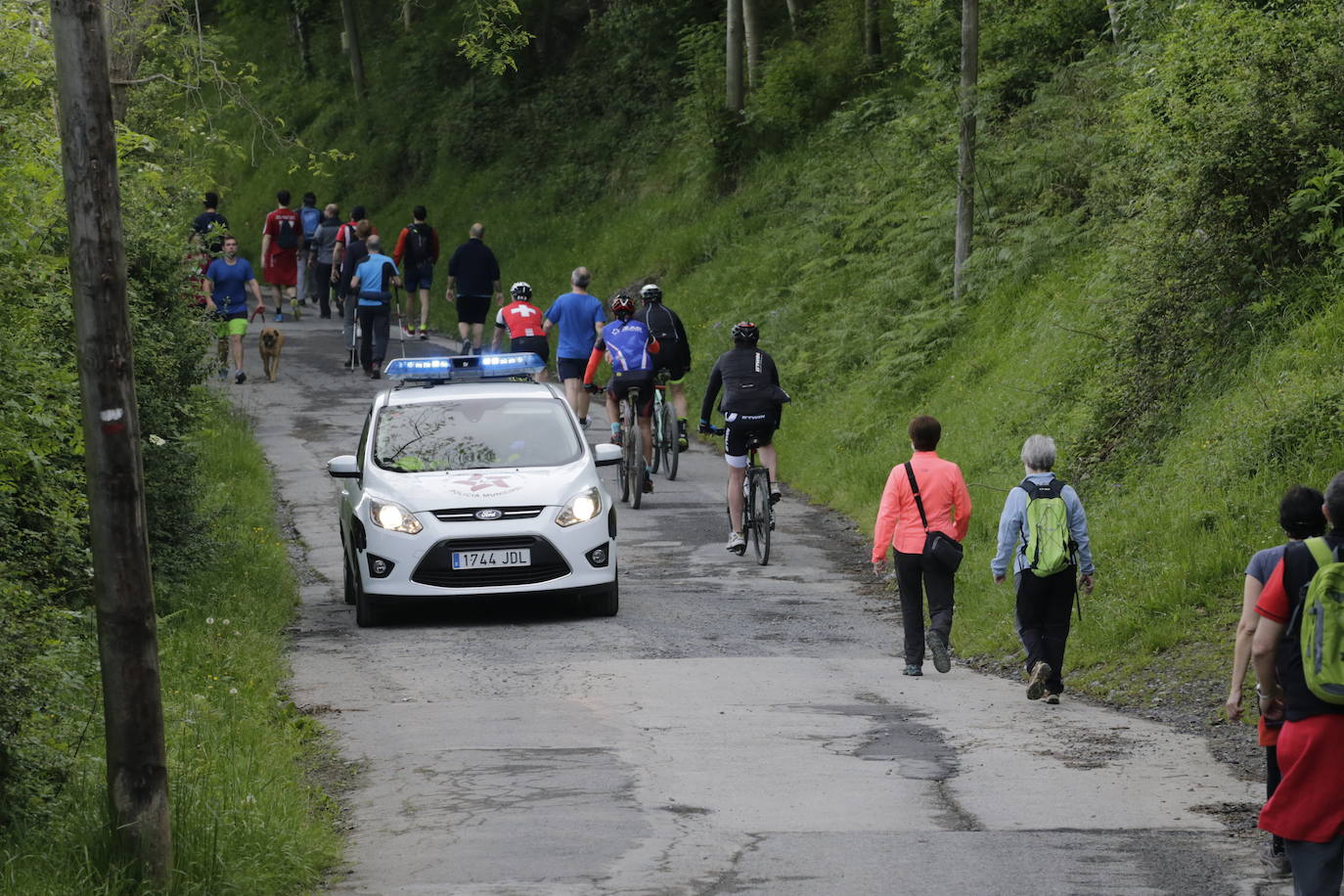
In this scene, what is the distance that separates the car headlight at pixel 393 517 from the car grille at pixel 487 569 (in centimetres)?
26

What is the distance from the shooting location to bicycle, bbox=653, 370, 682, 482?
18312 mm

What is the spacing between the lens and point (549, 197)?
35188 millimetres

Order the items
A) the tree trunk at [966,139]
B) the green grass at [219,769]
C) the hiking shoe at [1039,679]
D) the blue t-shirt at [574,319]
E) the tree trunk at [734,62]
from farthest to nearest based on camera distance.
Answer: the tree trunk at [734,62] < the blue t-shirt at [574,319] < the tree trunk at [966,139] < the hiking shoe at [1039,679] < the green grass at [219,769]

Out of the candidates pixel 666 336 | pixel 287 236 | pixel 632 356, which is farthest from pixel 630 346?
pixel 287 236

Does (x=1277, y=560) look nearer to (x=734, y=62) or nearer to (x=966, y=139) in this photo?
(x=966, y=139)

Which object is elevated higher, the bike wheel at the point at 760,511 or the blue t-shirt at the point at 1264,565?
the blue t-shirt at the point at 1264,565

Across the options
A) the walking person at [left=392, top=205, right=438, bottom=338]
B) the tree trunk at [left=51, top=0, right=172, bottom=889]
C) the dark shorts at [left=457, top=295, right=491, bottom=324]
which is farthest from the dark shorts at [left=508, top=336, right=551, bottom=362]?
the tree trunk at [left=51, top=0, right=172, bottom=889]

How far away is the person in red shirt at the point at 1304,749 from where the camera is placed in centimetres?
561

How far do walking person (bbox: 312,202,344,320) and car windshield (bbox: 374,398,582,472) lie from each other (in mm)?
17666

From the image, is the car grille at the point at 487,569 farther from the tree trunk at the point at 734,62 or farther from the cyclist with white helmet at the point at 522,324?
the tree trunk at the point at 734,62

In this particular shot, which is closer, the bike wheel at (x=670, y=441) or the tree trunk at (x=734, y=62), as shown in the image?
the bike wheel at (x=670, y=441)

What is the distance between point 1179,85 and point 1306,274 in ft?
7.07

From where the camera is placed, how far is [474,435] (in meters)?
13.6

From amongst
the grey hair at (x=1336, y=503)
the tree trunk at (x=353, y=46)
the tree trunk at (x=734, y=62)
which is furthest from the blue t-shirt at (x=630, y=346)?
the tree trunk at (x=353, y=46)
